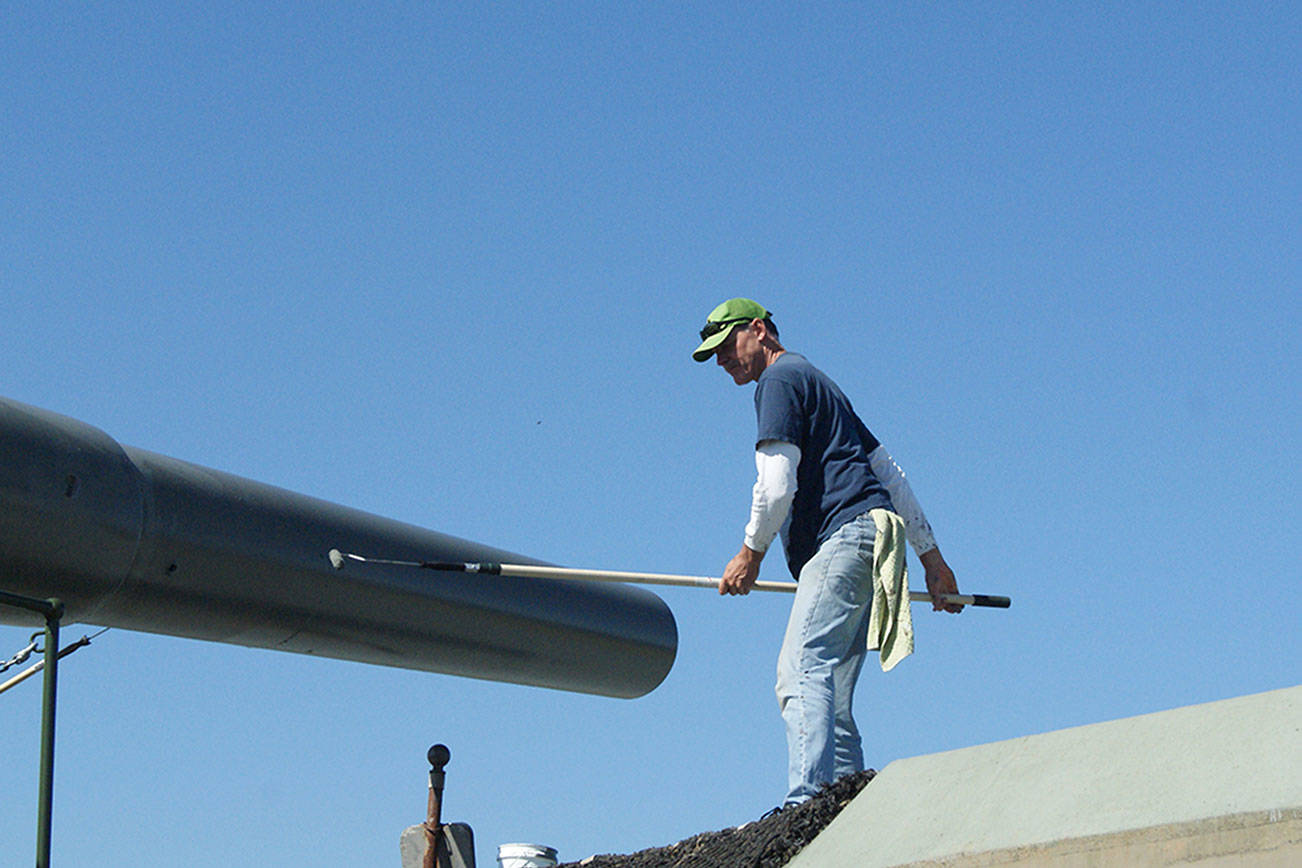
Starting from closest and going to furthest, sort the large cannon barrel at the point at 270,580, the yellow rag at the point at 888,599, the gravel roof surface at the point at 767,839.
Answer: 1. the large cannon barrel at the point at 270,580
2. the gravel roof surface at the point at 767,839
3. the yellow rag at the point at 888,599

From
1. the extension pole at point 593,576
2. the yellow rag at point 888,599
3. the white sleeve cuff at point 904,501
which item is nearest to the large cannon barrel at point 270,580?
the extension pole at point 593,576

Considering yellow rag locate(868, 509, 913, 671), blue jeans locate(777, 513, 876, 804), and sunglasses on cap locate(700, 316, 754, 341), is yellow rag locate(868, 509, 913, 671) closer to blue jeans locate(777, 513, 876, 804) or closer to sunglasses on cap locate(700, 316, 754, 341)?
blue jeans locate(777, 513, 876, 804)

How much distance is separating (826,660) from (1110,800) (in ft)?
5.26

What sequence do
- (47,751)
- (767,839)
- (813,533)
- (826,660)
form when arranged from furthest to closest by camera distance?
(813,533) → (826,660) → (767,839) → (47,751)

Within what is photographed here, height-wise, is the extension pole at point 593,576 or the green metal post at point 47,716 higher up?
the extension pole at point 593,576

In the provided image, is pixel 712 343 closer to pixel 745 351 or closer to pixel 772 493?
pixel 745 351

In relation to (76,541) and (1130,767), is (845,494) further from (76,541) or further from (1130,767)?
(76,541)

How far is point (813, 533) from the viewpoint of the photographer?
620 cm

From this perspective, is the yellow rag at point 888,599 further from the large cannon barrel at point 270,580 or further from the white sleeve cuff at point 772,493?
the large cannon barrel at point 270,580

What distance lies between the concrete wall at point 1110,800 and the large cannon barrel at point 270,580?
1980 millimetres

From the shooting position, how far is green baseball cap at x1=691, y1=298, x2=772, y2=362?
645cm

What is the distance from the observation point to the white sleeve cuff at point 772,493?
19.6 ft

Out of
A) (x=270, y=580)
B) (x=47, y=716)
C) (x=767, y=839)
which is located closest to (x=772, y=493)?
(x=767, y=839)

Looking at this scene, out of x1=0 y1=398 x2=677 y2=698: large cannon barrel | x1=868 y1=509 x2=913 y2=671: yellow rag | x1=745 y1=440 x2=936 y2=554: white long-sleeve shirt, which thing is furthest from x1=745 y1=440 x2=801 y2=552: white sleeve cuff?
x1=0 y1=398 x2=677 y2=698: large cannon barrel
